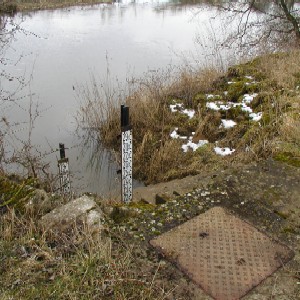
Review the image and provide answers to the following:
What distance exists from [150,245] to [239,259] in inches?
24.1

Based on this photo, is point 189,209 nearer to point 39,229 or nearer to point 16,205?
point 39,229

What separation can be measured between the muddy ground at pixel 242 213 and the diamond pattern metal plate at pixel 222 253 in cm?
5

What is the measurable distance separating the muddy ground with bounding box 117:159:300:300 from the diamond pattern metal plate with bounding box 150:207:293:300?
0.05 m

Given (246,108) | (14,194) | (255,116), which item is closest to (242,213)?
(14,194)

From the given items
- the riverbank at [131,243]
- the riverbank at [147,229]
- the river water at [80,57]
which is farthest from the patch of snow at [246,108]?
the riverbank at [131,243]

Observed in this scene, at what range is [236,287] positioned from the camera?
231 cm

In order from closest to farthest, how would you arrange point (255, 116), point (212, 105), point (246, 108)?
point (255, 116), point (246, 108), point (212, 105)

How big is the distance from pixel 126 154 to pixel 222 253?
2.10 m

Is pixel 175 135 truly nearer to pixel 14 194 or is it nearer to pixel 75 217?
pixel 14 194

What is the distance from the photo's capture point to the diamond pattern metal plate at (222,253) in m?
2.35

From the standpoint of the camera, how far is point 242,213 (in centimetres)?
304

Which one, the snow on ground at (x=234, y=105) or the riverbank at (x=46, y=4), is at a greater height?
the riverbank at (x=46, y=4)

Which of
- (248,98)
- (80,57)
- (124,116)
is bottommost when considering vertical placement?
(248,98)

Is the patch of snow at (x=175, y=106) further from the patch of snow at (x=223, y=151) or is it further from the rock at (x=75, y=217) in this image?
the rock at (x=75, y=217)
